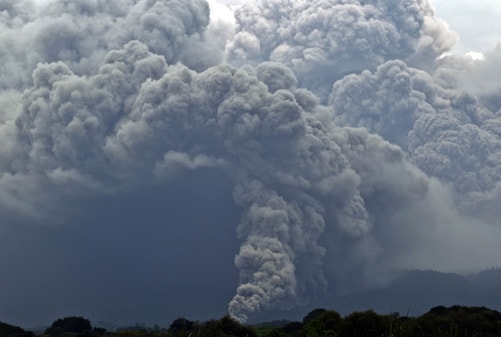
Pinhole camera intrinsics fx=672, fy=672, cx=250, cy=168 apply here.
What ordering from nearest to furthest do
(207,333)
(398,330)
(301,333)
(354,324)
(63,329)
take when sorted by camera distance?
1. (398,330)
2. (301,333)
3. (207,333)
4. (354,324)
5. (63,329)

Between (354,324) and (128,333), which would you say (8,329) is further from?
(354,324)

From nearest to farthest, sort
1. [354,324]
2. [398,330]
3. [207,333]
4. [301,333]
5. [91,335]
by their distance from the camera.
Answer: [398,330] → [301,333] → [207,333] → [354,324] → [91,335]

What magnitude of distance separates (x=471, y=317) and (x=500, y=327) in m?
3.62

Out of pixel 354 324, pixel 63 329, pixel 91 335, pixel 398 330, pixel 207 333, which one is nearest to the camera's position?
pixel 398 330

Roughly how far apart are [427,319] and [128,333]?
71.1 ft

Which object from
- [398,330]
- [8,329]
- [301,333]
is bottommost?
[398,330]

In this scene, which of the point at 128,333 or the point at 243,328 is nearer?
the point at 128,333

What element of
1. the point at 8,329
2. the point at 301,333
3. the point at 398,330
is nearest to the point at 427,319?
the point at 301,333

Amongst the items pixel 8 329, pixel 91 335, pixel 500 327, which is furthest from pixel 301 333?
pixel 8 329

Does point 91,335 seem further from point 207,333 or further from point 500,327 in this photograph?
point 500,327

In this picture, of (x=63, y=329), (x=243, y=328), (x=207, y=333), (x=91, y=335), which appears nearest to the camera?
(x=207, y=333)

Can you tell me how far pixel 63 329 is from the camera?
10431 centimetres

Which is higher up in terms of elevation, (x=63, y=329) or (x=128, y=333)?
(x=63, y=329)

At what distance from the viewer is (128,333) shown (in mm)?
49312
